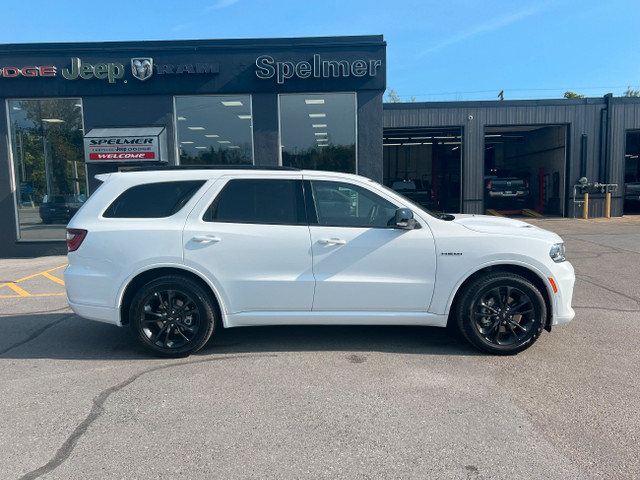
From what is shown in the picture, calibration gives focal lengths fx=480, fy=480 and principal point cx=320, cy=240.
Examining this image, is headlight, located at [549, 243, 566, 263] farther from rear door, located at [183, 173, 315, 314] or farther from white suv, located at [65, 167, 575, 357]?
rear door, located at [183, 173, 315, 314]

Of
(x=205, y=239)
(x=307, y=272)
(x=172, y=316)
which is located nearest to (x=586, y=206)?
(x=307, y=272)

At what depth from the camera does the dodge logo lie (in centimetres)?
1273

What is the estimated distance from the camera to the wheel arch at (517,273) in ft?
15.2

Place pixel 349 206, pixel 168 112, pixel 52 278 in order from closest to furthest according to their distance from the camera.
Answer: pixel 349 206 → pixel 52 278 → pixel 168 112

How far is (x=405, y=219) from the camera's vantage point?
4477 mm

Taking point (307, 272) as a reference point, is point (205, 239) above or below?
above

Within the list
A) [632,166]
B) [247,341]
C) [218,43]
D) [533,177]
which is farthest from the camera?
[632,166]

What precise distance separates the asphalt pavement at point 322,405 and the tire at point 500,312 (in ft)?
0.57

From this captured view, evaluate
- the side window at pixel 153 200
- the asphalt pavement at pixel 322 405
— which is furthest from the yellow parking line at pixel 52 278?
the side window at pixel 153 200

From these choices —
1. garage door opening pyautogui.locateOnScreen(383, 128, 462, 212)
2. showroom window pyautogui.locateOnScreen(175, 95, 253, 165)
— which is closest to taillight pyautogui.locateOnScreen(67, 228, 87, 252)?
showroom window pyautogui.locateOnScreen(175, 95, 253, 165)

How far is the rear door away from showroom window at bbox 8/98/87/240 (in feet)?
33.6

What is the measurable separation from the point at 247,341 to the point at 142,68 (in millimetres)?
10242

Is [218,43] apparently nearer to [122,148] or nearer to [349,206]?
[122,148]

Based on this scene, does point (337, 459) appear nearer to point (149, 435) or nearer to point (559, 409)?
point (149, 435)
